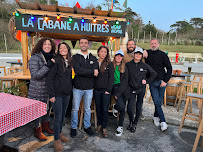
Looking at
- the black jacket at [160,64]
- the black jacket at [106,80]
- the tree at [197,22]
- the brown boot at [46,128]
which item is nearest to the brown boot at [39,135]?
the brown boot at [46,128]

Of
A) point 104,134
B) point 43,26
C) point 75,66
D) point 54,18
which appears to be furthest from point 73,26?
point 104,134

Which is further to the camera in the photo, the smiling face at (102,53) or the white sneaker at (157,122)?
the white sneaker at (157,122)

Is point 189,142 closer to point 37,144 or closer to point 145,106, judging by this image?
point 145,106

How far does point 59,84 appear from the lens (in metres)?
2.30

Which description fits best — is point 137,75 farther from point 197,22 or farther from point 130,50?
point 197,22

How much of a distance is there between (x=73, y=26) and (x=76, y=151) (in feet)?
9.21

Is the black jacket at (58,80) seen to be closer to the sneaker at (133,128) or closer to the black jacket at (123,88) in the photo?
the black jacket at (123,88)

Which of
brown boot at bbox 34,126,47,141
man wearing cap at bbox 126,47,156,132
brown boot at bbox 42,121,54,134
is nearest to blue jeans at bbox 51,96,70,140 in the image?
brown boot at bbox 34,126,47,141

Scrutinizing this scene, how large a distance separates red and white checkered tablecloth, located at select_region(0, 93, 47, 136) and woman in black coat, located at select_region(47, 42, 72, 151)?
12.5 inches

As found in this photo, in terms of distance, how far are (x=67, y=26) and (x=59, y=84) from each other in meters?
1.96

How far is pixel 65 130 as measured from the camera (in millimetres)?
3064

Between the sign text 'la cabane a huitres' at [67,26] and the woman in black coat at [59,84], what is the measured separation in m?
1.53

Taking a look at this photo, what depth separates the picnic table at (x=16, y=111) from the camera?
1.54 metres

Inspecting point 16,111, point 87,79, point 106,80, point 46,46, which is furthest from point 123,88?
point 16,111
